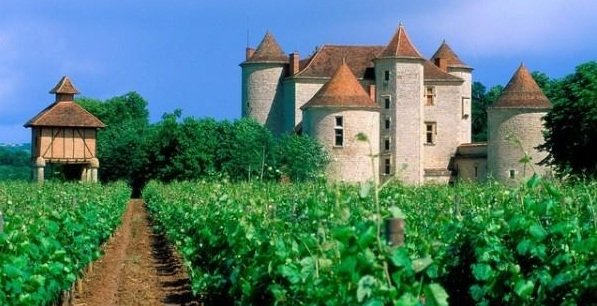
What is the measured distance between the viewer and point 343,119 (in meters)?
56.3

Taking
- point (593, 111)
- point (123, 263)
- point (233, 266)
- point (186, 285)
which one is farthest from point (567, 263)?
point (593, 111)

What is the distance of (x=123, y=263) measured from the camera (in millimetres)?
21406

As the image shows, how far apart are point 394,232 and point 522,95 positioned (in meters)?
53.6

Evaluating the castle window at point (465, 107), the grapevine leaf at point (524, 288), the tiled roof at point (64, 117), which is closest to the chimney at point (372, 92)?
the castle window at point (465, 107)

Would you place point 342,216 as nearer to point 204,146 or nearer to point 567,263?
point 567,263

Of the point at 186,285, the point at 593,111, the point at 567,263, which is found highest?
the point at 593,111

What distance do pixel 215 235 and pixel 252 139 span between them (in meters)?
45.1

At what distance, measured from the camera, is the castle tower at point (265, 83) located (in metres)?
64.2

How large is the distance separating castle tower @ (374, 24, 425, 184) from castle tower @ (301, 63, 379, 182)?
1.95m

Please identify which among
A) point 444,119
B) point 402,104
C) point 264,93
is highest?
point 264,93

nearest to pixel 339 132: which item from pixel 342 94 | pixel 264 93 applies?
pixel 342 94

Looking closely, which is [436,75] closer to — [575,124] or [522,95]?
[522,95]

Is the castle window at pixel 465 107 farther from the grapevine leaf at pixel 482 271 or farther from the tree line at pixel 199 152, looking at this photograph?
the grapevine leaf at pixel 482 271

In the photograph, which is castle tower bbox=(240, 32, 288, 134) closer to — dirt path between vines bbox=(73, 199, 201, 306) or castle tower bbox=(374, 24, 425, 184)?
castle tower bbox=(374, 24, 425, 184)
